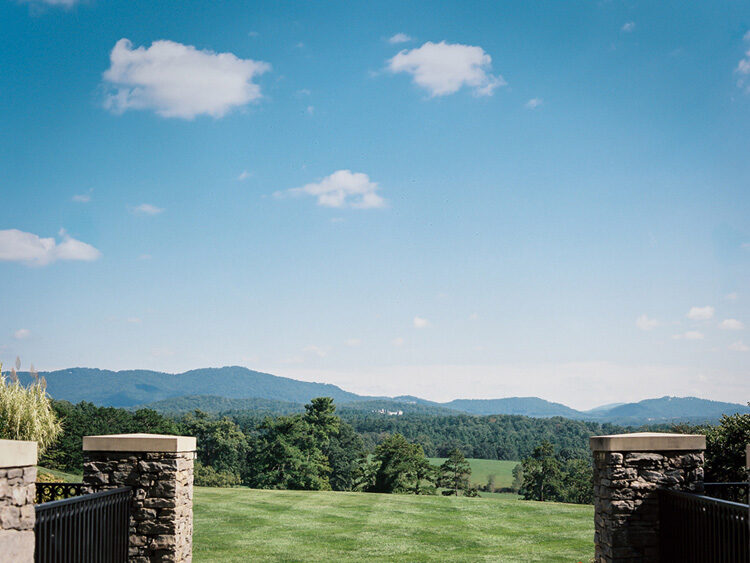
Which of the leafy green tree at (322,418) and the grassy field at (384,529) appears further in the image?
the leafy green tree at (322,418)

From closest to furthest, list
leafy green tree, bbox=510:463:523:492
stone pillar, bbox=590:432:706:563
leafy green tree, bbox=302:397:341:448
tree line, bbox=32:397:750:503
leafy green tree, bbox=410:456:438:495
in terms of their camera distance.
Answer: stone pillar, bbox=590:432:706:563 < tree line, bbox=32:397:750:503 < leafy green tree, bbox=410:456:438:495 < leafy green tree, bbox=302:397:341:448 < leafy green tree, bbox=510:463:523:492

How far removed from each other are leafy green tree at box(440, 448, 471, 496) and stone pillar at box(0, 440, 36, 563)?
58.7 metres

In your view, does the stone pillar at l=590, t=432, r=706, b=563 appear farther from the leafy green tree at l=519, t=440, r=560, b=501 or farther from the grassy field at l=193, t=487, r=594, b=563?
the leafy green tree at l=519, t=440, r=560, b=501

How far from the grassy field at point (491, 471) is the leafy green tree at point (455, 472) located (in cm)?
1313

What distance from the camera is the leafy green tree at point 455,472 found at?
205 ft

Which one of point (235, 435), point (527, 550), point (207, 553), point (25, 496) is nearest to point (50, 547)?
point (25, 496)

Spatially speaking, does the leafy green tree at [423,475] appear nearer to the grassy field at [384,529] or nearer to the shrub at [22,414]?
the grassy field at [384,529]

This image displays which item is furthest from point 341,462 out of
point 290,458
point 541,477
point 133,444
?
point 133,444

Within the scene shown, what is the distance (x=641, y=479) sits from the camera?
25.7ft

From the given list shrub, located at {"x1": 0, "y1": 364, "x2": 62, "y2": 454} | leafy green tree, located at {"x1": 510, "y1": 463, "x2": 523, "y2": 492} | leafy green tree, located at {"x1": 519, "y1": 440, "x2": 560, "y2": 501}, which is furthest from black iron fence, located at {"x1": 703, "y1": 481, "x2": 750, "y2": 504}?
leafy green tree, located at {"x1": 510, "y1": 463, "x2": 523, "y2": 492}

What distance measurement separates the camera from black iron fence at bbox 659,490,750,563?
604 cm

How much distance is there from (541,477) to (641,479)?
182ft

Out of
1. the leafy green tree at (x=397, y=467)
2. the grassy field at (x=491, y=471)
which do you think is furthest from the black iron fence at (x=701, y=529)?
the grassy field at (x=491, y=471)

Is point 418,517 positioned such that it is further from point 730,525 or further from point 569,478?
point 569,478
